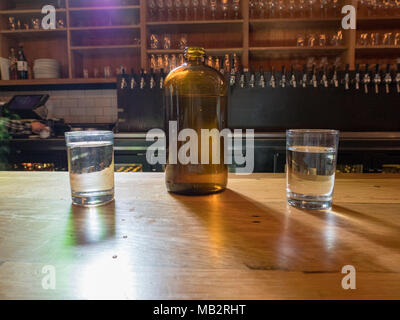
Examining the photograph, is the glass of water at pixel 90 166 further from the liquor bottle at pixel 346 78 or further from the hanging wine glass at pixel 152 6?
the hanging wine glass at pixel 152 6

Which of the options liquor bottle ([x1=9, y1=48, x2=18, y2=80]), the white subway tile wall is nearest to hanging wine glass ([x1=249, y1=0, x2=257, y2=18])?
the white subway tile wall

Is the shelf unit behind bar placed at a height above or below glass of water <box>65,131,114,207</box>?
above

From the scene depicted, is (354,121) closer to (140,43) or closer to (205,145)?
(140,43)

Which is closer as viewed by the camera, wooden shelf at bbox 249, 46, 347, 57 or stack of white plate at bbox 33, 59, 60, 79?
wooden shelf at bbox 249, 46, 347, 57

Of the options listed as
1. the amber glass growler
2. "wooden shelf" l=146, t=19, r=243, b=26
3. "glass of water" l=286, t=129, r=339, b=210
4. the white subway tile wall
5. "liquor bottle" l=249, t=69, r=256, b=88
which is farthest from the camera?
the white subway tile wall

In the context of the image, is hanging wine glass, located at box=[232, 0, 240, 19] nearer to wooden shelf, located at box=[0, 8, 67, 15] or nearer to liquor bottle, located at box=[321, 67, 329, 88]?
liquor bottle, located at box=[321, 67, 329, 88]

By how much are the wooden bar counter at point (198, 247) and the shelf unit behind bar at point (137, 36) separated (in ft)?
7.38

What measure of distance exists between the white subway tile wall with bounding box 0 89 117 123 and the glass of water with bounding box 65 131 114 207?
2.60 meters

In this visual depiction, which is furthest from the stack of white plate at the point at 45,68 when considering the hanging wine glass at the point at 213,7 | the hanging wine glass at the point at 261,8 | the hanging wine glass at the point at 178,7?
the hanging wine glass at the point at 261,8

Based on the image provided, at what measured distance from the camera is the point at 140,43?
9.09 ft

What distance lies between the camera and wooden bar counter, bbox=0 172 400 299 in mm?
269

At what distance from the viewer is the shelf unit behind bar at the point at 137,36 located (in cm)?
259

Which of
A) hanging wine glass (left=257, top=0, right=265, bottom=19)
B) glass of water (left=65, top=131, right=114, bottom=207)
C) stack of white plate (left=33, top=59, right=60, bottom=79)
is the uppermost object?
hanging wine glass (left=257, top=0, right=265, bottom=19)
